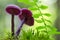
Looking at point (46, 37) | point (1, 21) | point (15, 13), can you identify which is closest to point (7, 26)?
point (1, 21)

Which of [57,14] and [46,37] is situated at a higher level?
[57,14]

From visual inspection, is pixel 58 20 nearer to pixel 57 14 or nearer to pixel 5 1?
pixel 57 14

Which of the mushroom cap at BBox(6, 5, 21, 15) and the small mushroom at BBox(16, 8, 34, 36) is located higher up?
the mushroom cap at BBox(6, 5, 21, 15)

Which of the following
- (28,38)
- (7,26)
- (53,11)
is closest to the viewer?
(28,38)

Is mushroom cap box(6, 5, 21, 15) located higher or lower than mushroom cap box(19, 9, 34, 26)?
higher

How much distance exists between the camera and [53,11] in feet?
3.40

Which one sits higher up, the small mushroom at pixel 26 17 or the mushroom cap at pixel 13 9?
the mushroom cap at pixel 13 9

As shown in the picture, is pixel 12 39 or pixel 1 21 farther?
pixel 1 21

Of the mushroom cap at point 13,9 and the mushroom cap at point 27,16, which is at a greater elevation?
the mushroom cap at point 13,9

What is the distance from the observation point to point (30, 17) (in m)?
Answer: 0.63

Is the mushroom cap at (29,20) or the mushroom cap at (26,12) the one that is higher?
the mushroom cap at (26,12)

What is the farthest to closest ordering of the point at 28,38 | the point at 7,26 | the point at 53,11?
the point at 53,11 → the point at 7,26 → the point at 28,38

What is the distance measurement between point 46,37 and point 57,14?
1.75 feet

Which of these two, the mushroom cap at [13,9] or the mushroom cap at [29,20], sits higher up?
the mushroom cap at [13,9]
